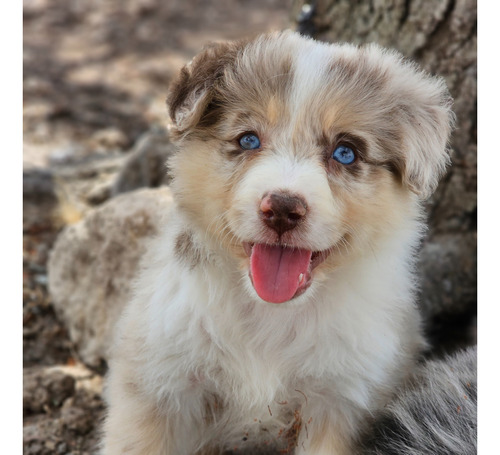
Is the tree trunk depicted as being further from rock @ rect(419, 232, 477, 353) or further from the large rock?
the large rock

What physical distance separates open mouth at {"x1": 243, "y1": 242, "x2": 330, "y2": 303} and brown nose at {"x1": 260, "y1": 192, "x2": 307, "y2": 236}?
186 mm

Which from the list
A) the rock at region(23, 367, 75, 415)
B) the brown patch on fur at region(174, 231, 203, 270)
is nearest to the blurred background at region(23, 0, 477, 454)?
the rock at region(23, 367, 75, 415)

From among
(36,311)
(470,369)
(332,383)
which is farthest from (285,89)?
(36,311)

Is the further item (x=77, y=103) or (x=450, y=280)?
Result: (x=77, y=103)

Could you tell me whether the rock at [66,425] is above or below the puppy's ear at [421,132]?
below

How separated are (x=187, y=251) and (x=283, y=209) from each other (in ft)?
2.06

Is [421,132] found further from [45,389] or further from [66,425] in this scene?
[45,389]

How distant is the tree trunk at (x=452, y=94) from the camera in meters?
4.16

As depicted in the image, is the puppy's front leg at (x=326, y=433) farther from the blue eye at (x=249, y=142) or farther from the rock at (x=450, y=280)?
the rock at (x=450, y=280)

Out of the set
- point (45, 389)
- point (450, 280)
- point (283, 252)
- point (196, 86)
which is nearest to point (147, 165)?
point (45, 389)

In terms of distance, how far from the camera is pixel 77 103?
294 inches

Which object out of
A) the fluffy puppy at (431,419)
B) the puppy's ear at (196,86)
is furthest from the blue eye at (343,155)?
the fluffy puppy at (431,419)

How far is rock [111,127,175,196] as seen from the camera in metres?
5.18

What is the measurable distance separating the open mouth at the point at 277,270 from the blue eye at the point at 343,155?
1.26ft
